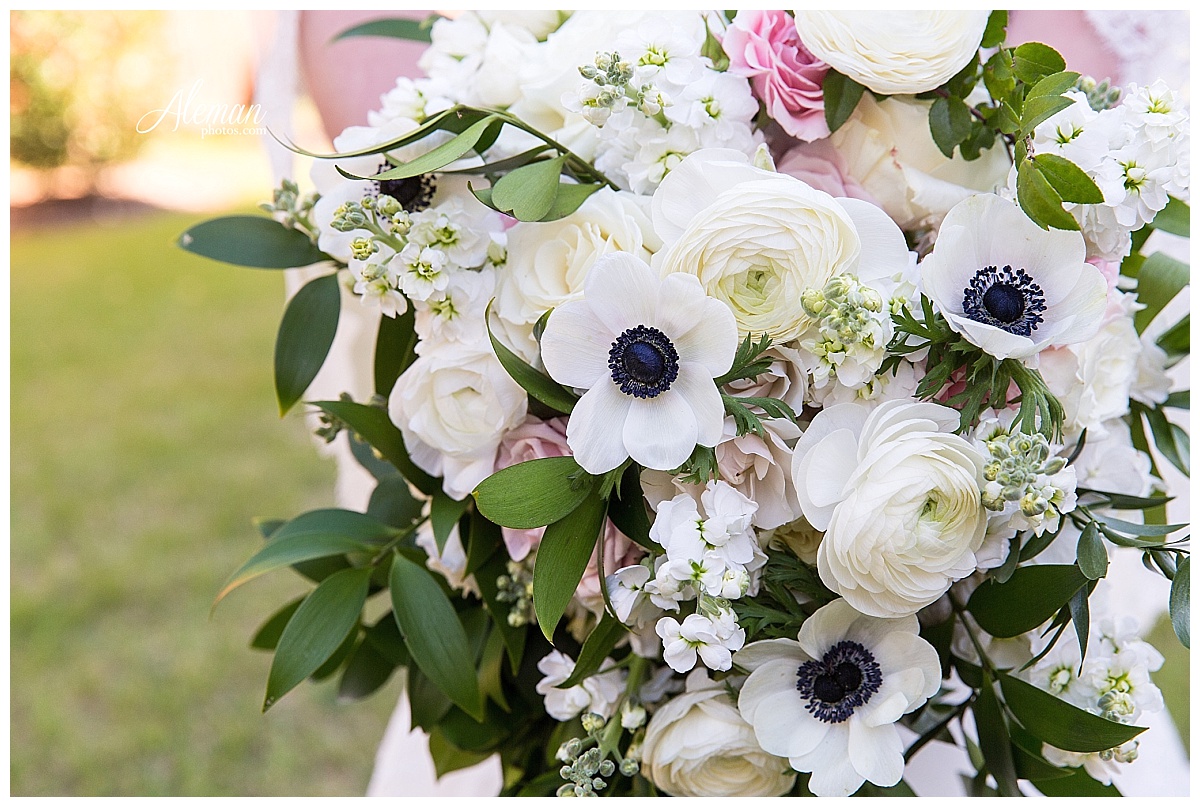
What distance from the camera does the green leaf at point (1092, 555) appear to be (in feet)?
1.63

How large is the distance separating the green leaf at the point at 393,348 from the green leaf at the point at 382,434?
23 mm

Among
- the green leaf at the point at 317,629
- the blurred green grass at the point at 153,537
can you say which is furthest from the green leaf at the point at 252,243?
the blurred green grass at the point at 153,537

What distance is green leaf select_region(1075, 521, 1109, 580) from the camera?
0.50 m

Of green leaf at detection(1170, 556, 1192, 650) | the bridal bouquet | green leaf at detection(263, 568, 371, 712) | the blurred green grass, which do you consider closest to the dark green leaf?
the bridal bouquet

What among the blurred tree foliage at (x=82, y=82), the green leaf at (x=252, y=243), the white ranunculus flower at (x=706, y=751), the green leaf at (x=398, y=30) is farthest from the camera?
the blurred tree foliage at (x=82, y=82)

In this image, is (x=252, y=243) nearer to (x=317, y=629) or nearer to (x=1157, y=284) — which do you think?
(x=317, y=629)

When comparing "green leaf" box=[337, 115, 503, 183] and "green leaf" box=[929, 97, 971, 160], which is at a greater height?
"green leaf" box=[929, 97, 971, 160]

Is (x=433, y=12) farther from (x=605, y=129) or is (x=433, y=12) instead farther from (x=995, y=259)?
(x=995, y=259)

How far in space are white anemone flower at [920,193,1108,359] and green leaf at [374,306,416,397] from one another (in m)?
0.32

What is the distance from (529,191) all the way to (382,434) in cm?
21

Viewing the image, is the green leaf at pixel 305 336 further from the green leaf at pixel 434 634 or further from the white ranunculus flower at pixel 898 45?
the white ranunculus flower at pixel 898 45

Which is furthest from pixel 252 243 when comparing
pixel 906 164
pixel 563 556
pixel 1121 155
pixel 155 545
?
pixel 155 545

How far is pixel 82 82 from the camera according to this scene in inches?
134

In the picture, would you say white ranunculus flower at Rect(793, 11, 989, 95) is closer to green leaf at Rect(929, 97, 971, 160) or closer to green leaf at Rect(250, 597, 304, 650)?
green leaf at Rect(929, 97, 971, 160)
